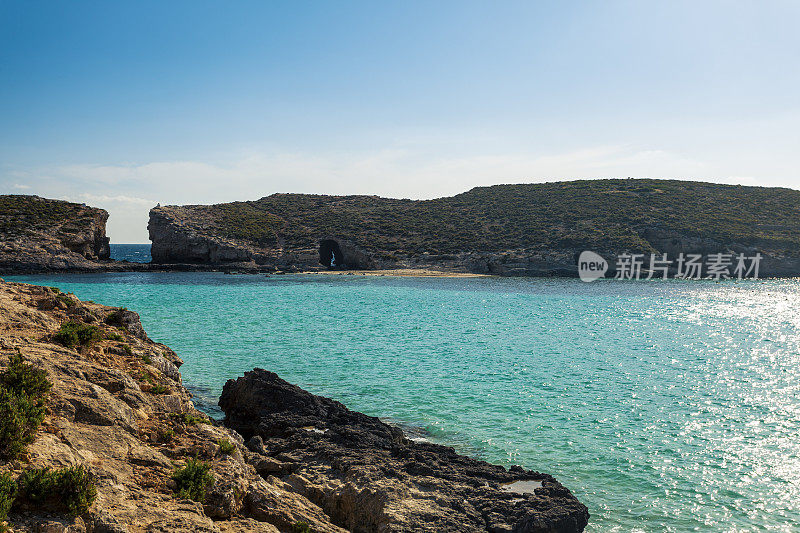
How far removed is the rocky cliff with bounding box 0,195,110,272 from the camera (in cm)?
6506

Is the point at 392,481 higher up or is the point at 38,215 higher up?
the point at 38,215

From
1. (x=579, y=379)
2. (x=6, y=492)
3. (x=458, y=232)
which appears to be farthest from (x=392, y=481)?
(x=458, y=232)

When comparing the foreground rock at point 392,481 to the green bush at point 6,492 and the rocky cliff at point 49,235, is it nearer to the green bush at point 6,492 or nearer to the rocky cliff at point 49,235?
the green bush at point 6,492

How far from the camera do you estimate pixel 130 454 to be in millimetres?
6785

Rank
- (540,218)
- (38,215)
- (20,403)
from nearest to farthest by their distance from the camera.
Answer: (20,403)
(38,215)
(540,218)

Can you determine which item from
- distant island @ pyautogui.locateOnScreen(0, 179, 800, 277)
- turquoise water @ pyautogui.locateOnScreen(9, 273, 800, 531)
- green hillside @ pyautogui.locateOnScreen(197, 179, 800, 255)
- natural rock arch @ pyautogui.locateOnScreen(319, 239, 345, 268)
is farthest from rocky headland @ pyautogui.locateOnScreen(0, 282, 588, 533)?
natural rock arch @ pyautogui.locateOnScreen(319, 239, 345, 268)

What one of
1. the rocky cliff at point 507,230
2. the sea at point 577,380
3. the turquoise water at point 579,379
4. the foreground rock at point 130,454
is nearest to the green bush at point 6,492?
the foreground rock at point 130,454

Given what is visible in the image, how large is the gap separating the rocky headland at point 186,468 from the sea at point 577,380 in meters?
2.16

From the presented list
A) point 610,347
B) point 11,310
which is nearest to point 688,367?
point 610,347

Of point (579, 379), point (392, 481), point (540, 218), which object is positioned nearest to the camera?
point (392, 481)

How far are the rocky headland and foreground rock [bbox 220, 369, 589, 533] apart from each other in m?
0.02

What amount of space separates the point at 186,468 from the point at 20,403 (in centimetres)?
213

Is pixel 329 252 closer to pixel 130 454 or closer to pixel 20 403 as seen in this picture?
pixel 130 454

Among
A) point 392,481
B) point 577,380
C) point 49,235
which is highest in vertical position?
point 49,235
